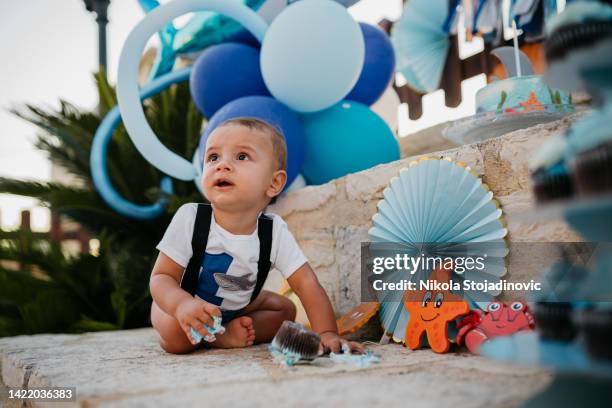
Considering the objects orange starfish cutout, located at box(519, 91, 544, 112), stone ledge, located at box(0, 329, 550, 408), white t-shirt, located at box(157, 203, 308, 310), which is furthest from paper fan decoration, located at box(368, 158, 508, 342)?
orange starfish cutout, located at box(519, 91, 544, 112)

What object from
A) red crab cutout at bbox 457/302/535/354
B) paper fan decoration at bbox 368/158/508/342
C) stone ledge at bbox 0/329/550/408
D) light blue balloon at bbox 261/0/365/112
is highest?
light blue balloon at bbox 261/0/365/112

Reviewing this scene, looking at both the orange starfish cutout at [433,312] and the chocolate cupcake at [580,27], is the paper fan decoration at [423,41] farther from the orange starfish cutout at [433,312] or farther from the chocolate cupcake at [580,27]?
the chocolate cupcake at [580,27]

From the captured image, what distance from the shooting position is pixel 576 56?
0.79 meters

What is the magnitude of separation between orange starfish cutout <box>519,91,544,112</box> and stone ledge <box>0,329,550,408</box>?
3.23 ft

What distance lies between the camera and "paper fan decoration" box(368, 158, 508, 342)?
1594mm

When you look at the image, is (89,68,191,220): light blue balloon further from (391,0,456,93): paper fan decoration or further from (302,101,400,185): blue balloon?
(391,0,456,93): paper fan decoration

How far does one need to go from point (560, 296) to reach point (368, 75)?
6.81 ft

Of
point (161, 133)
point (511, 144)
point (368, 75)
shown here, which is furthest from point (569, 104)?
point (161, 133)

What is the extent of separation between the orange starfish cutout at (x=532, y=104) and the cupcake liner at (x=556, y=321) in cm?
124

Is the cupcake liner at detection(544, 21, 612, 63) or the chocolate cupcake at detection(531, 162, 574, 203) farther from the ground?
the cupcake liner at detection(544, 21, 612, 63)

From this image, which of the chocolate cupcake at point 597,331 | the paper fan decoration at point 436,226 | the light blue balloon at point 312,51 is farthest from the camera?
the light blue balloon at point 312,51

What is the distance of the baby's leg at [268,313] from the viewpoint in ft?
6.08

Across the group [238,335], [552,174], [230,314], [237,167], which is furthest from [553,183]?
[230,314]

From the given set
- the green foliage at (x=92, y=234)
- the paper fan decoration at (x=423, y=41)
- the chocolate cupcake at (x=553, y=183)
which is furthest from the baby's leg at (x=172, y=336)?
the paper fan decoration at (x=423, y=41)
